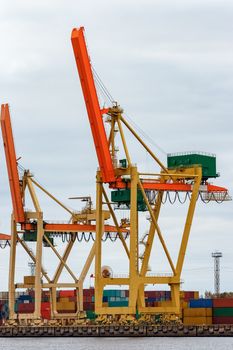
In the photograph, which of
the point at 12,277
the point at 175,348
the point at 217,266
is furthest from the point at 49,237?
the point at 217,266

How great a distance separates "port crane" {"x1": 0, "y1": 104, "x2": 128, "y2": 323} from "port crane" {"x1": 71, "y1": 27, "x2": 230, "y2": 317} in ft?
42.6

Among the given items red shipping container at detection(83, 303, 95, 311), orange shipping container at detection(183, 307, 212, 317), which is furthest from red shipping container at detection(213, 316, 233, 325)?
red shipping container at detection(83, 303, 95, 311)

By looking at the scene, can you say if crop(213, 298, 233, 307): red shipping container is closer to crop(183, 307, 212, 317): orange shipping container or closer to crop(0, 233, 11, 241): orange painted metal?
crop(183, 307, 212, 317): orange shipping container

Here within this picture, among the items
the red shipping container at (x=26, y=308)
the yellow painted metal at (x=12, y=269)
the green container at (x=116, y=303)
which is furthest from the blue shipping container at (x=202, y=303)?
the red shipping container at (x=26, y=308)

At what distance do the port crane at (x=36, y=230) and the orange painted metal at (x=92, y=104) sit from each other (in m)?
16.6

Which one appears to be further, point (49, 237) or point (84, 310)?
point (84, 310)

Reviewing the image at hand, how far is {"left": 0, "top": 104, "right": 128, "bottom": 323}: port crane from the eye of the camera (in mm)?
123812

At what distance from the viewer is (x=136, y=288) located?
355 ft

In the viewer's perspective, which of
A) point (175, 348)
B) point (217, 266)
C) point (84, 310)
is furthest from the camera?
point (217, 266)

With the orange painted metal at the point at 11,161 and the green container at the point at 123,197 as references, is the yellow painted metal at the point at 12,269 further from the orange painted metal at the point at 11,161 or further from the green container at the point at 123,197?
the green container at the point at 123,197

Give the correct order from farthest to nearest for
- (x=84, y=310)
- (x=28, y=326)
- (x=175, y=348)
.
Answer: (x=84, y=310) → (x=28, y=326) → (x=175, y=348)

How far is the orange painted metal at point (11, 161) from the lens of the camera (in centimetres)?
12369

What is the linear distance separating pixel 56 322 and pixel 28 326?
3752 millimetres

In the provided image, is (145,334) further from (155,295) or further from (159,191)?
(155,295)
